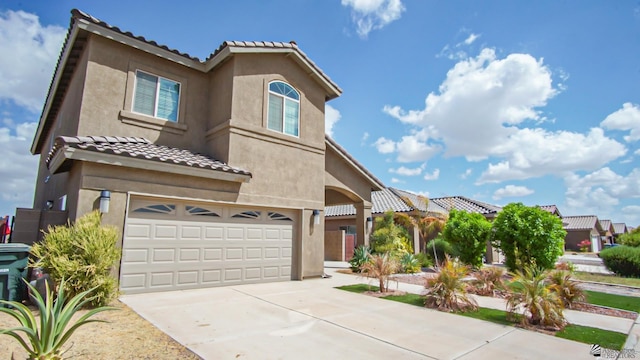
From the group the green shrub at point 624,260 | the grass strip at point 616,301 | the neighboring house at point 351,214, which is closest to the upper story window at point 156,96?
the neighboring house at point 351,214

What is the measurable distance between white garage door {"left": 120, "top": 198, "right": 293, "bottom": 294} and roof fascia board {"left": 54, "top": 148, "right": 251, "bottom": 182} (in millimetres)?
926

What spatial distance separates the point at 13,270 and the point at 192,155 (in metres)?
5.10

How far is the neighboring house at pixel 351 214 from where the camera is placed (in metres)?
21.2

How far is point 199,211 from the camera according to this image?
9977mm

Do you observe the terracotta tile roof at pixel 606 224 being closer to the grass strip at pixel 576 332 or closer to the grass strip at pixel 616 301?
the grass strip at pixel 616 301

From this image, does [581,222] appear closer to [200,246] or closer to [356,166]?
[356,166]

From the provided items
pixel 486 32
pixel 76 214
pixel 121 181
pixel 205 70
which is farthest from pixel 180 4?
pixel 486 32

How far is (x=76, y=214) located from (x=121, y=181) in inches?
47.3

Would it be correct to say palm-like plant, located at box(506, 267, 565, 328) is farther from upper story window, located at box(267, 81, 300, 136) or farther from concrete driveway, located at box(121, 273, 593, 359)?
upper story window, located at box(267, 81, 300, 136)

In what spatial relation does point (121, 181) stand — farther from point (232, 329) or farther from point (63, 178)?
point (232, 329)

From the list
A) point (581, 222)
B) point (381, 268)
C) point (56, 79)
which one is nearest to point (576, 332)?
point (381, 268)

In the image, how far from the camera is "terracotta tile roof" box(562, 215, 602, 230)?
1825 inches

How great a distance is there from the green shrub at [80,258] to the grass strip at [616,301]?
1198 centimetres

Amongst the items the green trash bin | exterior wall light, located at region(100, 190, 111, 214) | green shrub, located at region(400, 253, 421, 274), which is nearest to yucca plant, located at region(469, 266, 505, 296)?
green shrub, located at region(400, 253, 421, 274)
